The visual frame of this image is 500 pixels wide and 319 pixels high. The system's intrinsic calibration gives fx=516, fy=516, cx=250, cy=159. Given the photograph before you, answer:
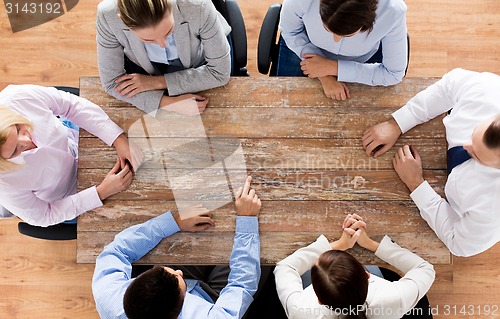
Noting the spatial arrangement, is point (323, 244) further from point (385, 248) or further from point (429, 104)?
point (429, 104)

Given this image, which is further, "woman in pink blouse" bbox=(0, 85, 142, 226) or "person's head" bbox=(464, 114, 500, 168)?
"woman in pink blouse" bbox=(0, 85, 142, 226)

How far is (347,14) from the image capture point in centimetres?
160

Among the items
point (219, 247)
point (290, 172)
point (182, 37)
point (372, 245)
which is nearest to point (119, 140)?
point (182, 37)

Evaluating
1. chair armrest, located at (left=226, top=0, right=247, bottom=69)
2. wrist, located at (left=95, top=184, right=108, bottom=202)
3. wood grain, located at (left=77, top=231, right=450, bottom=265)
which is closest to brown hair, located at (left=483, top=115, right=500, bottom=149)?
wood grain, located at (left=77, top=231, right=450, bottom=265)

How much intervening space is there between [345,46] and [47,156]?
123cm

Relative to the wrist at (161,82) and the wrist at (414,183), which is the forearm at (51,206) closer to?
the wrist at (161,82)

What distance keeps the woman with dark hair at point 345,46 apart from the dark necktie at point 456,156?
13.9 inches

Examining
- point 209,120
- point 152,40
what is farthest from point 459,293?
point 152,40

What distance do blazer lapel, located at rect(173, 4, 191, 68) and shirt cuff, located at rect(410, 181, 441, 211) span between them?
3.32 feet

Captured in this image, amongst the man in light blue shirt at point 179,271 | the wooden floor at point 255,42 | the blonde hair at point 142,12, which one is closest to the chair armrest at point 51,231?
the man in light blue shirt at point 179,271

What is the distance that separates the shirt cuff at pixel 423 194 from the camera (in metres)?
1.88

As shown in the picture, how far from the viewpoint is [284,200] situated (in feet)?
6.40

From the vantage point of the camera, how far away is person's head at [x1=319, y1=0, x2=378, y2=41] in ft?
5.22

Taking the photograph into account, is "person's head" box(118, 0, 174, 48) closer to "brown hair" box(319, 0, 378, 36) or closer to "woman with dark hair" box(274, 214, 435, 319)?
"brown hair" box(319, 0, 378, 36)
